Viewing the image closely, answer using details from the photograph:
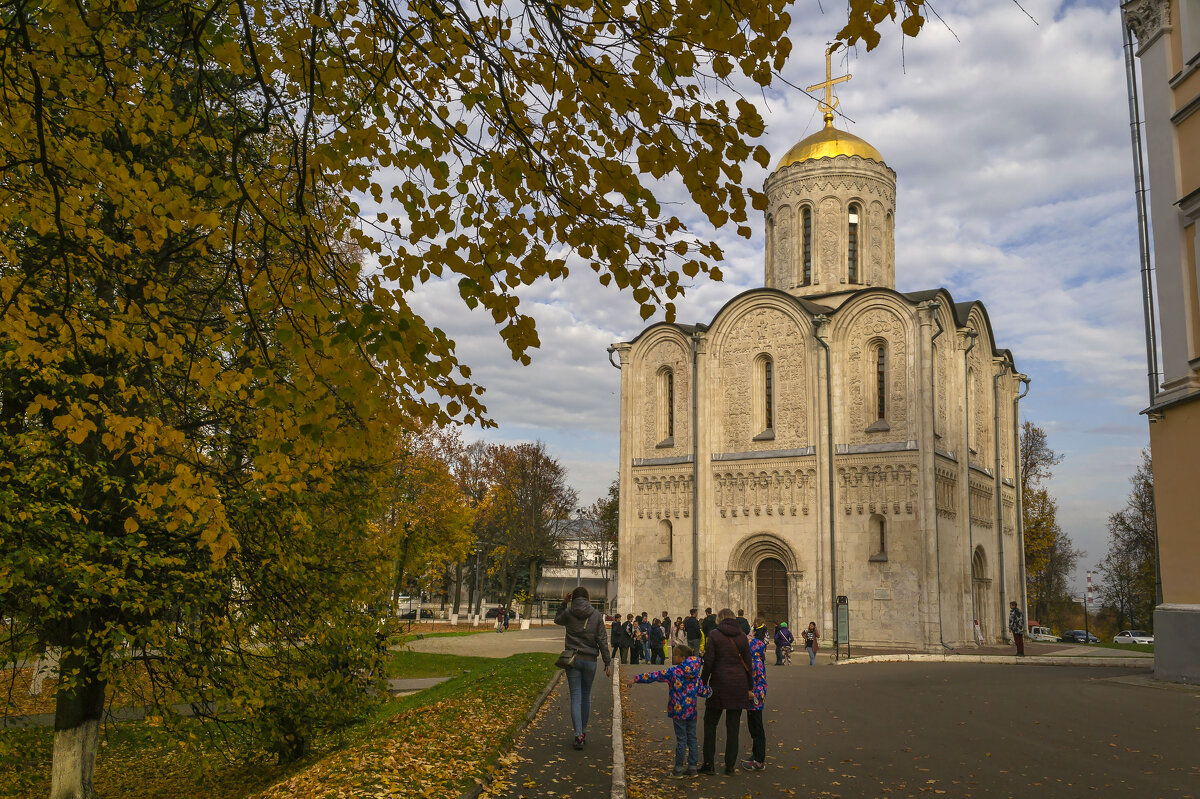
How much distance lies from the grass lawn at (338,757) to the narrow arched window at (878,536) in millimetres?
14906

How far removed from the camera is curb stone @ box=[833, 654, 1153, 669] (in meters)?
22.2

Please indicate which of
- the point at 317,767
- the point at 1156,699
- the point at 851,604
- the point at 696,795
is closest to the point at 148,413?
the point at 317,767

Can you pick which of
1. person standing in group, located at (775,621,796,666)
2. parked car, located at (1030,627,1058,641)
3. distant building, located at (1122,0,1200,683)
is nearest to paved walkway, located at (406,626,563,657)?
person standing in group, located at (775,621,796,666)

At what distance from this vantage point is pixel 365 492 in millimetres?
11836

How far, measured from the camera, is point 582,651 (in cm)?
918

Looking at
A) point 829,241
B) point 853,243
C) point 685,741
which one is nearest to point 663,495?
point 829,241

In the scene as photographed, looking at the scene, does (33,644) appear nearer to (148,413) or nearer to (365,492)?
(148,413)

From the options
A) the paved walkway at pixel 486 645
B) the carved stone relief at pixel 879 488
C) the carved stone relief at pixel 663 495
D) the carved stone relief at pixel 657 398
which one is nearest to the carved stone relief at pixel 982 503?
the carved stone relief at pixel 879 488

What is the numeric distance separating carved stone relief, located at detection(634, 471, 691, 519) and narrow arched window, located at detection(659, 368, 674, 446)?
50.8 inches

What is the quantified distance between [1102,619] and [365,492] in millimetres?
72510

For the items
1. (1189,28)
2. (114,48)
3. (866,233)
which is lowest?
(114,48)

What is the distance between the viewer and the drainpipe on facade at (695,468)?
31016 millimetres

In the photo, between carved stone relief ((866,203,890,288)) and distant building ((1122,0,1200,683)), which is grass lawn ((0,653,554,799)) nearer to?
distant building ((1122,0,1200,683))

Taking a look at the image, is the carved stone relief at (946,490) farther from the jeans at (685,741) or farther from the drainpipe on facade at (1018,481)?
the jeans at (685,741)
